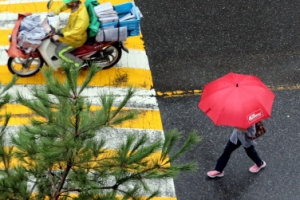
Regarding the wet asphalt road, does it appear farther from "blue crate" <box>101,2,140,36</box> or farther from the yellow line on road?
"blue crate" <box>101,2,140,36</box>

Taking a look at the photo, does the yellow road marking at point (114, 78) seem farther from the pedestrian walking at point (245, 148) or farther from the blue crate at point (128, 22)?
the pedestrian walking at point (245, 148)

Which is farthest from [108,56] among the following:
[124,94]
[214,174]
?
[214,174]

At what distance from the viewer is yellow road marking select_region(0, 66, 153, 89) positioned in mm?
8648

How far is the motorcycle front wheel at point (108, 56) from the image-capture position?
8.62 m

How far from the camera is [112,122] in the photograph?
452 cm

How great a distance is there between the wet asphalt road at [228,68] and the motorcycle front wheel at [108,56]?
0.70 metres

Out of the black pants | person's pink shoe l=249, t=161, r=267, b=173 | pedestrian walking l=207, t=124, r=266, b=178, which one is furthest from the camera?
person's pink shoe l=249, t=161, r=267, b=173

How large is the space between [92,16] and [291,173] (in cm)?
377

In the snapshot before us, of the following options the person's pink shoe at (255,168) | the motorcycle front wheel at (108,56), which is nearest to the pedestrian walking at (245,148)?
the person's pink shoe at (255,168)

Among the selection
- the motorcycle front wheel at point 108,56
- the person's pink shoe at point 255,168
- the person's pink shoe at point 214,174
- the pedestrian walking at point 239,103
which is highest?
the pedestrian walking at point 239,103

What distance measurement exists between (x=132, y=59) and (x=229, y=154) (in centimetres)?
284

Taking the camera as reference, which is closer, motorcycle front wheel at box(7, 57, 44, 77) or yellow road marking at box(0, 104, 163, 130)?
yellow road marking at box(0, 104, 163, 130)

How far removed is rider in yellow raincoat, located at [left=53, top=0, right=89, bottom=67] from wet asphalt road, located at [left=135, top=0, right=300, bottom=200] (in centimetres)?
151

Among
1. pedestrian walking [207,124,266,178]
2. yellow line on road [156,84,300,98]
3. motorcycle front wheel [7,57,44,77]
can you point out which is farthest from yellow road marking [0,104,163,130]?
pedestrian walking [207,124,266,178]
